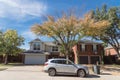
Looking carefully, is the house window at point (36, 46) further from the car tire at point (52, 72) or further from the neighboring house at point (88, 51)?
the car tire at point (52, 72)

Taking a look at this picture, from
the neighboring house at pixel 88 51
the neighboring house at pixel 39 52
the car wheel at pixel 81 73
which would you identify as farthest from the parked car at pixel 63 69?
the neighboring house at pixel 39 52

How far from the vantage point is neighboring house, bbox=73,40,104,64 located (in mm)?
46750

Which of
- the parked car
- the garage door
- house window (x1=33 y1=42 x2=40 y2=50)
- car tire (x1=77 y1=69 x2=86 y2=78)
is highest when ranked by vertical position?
house window (x1=33 y1=42 x2=40 y2=50)

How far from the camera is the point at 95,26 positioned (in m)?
31.2

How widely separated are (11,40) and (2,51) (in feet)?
10.2

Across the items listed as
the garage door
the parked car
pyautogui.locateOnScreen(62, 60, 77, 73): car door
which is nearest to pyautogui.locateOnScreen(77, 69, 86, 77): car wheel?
the parked car

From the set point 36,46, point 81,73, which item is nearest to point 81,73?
point 81,73

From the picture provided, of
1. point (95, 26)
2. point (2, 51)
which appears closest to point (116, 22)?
point (95, 26)

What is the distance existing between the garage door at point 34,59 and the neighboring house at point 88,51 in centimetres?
829

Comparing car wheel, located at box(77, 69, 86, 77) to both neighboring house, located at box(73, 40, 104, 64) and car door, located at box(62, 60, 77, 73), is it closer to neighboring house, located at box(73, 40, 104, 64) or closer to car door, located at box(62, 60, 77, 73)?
car door, located at box(62, 60, 77, 73)

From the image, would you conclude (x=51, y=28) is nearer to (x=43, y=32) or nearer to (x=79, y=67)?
(x=43, y=32)

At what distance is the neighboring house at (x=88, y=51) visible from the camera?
46.8m

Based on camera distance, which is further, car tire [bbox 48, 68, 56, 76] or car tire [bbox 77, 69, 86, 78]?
Result: car tire [bbox 77, 69, 86, 78]

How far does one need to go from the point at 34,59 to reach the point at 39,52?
211 cm
